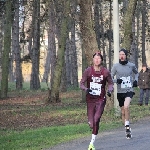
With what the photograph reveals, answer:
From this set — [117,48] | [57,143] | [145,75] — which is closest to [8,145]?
[57,143]

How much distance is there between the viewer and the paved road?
10.1 m

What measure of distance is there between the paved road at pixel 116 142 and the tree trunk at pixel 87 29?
17.5ft

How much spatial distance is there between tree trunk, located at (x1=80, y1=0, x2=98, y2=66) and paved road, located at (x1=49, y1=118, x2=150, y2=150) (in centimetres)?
533

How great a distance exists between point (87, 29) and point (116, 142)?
797 cm

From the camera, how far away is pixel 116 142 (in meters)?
10.9

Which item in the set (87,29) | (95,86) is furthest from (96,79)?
(87,29)

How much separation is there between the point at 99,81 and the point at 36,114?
376 inches

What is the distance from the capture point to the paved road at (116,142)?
10123 millimetres

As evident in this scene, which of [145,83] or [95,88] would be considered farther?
[145,83]

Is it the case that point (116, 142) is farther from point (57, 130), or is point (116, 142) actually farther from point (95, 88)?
point (57, 130)

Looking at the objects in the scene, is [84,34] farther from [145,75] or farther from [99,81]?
[99,81]

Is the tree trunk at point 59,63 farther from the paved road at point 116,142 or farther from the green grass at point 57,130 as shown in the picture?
the paved road at point 116,142

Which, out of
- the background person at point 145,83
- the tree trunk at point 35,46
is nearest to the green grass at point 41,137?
the background person at point 145,83

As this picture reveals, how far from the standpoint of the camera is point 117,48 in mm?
16031
